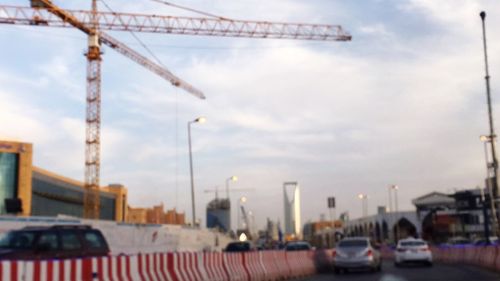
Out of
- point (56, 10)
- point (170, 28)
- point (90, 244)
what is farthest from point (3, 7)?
point (90, 244)

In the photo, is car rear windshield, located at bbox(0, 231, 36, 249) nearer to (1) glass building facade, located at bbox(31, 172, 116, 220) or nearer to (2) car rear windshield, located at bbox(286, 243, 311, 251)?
(2) car rear windshield, located at bbox(286, 243, 311, 251)

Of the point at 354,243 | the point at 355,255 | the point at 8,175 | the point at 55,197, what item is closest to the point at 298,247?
the point at 354,243

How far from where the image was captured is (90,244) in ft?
52.3

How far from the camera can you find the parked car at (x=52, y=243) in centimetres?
1407

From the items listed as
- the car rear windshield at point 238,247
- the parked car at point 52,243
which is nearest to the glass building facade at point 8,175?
the car rear windshield at point 238,247

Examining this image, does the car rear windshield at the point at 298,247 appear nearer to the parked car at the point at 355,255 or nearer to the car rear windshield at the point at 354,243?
the car rear windshield at the point at 354,243

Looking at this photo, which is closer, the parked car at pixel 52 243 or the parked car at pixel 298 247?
the parked car at pixel 52 243

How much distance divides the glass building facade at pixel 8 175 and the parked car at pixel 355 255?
42967mm

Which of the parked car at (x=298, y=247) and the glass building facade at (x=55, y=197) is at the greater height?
the glass building facade at (x=55, y=197)

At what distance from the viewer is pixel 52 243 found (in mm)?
14820

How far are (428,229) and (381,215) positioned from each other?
19.7 metres

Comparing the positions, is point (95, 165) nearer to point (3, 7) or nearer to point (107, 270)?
point (3, 7)

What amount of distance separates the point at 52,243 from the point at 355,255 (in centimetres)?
1471

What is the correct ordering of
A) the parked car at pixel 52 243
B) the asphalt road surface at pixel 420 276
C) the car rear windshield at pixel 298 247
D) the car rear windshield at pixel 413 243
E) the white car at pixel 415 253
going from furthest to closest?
1. the car rear windshield at pixel 298 247
2. the car rear windshield at pixel 413 243
3. the white car at pixel 415 253
4. the asphalt road surface at pixel 420 276
5. the parked car at pixel 52 243
